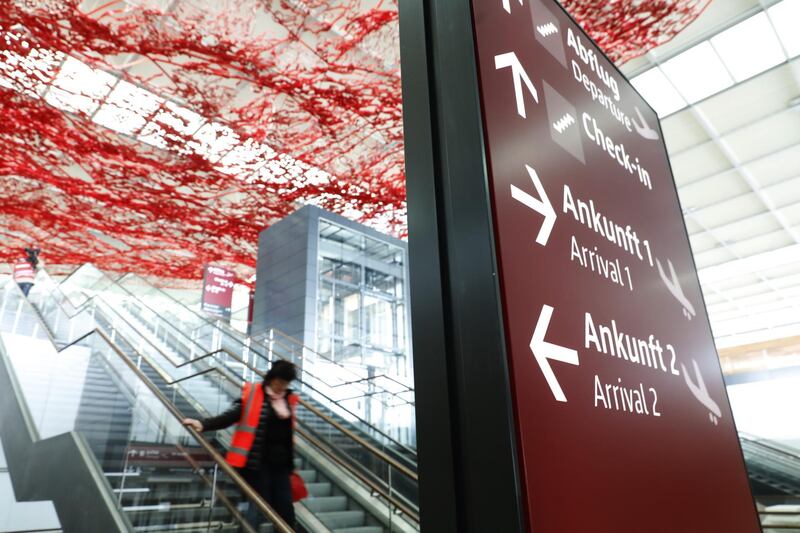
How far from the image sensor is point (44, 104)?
8047mm

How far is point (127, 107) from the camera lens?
10.3 meters

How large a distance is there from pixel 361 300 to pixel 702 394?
1220 cm

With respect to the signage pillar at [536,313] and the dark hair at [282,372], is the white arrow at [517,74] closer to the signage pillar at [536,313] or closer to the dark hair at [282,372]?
the signage pillar at [536,313]

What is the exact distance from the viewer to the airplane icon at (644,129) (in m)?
1.45

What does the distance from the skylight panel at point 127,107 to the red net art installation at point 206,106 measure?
0.14 feet

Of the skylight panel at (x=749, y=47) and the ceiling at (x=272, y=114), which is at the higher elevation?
the skylight panel at (x=749, y=47)

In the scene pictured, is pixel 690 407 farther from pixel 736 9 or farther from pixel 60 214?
pixel 60 214

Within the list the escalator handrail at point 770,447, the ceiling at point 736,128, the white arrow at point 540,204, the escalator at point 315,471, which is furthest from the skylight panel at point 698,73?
the white arrow at point 540,204

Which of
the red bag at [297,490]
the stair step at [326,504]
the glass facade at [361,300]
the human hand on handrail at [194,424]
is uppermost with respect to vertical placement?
the glass facade at [361,300]

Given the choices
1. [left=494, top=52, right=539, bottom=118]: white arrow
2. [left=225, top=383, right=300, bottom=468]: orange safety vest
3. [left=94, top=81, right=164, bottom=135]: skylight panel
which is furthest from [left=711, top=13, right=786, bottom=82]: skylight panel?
[left=494, top=52, right=539, bottom=118]: white arrow

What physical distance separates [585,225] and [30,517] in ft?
30.0

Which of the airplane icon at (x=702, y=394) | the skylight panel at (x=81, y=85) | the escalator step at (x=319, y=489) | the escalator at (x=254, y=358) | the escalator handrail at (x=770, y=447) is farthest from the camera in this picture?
the skylight panel at (x=81, y=85)

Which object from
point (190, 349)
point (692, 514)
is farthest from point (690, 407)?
point (190, 349)

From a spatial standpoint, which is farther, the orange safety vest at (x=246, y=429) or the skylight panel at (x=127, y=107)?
the skylight panel at (x=127, y=107)
